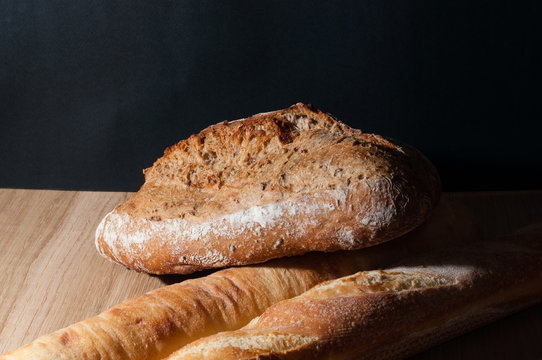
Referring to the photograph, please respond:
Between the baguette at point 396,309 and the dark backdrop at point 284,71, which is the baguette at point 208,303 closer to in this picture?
the baguette at point 396,309

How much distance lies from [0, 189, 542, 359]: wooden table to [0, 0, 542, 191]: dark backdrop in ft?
0.77

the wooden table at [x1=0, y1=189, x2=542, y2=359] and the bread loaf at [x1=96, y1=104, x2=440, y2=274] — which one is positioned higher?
the bread loaf at [x1=96, y1=104, x2=440, y2=274]

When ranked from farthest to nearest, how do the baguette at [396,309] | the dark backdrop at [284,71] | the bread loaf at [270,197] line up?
the dark backdrop at [284,71]
the bread loaf at [270,197]
the baguette at [396,309]

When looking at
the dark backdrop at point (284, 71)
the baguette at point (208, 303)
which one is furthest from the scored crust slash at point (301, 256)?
the dark backdrop at point (284, 71)

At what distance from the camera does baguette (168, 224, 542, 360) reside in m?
1.23

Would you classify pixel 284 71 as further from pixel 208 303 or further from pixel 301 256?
pixel 208 303

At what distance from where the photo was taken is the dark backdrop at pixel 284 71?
1.93 metres

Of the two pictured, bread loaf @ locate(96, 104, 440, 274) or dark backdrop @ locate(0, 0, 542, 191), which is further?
dark backdrop @ locate(0, 0, 542, 191)

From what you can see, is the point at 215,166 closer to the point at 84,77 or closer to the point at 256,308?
the point at 256,308

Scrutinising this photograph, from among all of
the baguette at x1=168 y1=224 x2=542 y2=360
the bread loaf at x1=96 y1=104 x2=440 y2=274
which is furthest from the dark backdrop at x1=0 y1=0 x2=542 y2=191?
the baguette at x1=168 y1=224 x2=542 y2=360

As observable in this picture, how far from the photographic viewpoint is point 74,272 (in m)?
1.70

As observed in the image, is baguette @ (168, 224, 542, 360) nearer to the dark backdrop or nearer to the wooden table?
the wooden table

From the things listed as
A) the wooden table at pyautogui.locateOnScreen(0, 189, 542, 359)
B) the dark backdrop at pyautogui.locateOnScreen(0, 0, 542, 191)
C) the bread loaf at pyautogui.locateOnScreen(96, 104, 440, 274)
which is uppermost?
the dark backdrop at pyautogui.locateOnScreen(0, 0, 542, 191)

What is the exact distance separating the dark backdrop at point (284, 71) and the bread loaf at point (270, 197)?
15.5 inches
